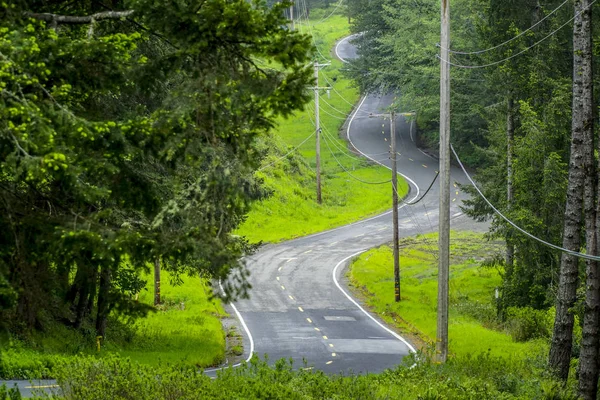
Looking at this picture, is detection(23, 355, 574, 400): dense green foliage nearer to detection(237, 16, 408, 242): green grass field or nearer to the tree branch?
the tree branch

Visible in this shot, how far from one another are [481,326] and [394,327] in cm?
305

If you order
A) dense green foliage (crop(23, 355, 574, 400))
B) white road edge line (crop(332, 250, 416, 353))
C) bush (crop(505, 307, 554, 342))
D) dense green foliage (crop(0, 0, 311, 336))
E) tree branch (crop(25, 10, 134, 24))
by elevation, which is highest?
tree branch (crop(25, 10, 134, 24))

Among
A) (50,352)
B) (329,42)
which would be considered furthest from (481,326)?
(329,42)

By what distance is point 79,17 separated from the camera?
977 cm

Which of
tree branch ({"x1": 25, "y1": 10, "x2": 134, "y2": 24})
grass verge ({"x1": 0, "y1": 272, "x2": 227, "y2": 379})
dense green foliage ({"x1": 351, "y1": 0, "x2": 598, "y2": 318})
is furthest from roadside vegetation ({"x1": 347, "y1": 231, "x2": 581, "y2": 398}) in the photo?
tree branch ({"x1": 25, "y1": 10, "x2": 134, "y2": 24})

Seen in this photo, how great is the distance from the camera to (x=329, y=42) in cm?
10644

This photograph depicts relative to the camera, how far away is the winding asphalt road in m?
25.4

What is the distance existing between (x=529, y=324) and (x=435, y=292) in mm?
7925

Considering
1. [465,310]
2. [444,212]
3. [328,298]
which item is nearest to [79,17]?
[444,212]

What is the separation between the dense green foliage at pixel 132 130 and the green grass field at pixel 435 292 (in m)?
14.9

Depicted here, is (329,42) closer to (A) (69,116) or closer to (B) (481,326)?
(B) (481,326)

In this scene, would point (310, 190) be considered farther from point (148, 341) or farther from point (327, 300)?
point (148, 341)

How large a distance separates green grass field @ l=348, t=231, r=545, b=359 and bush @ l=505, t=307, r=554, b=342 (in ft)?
1.29

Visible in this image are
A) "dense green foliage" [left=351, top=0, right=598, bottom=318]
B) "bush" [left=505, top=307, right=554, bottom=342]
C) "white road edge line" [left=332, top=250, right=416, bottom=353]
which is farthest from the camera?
"white road edge line" [left=332, top=250, right=416, bottom=353]
